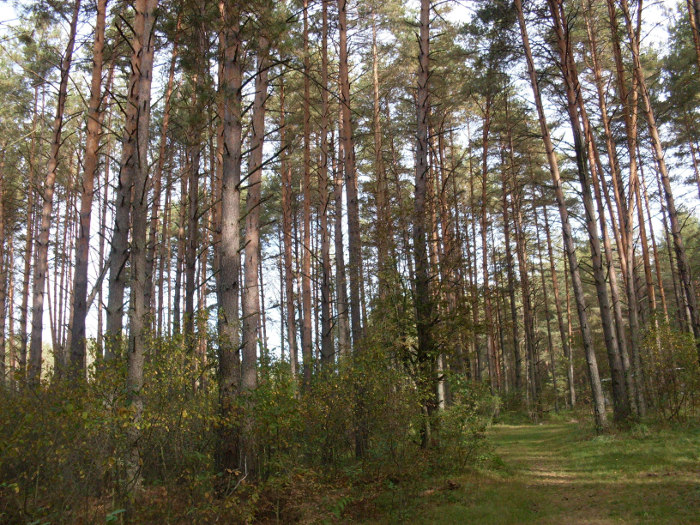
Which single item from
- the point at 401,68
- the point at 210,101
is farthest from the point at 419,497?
the point at 401,68

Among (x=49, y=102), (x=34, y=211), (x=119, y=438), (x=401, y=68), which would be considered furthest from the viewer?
(x=34, y=211)

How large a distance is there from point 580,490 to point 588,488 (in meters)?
0.14

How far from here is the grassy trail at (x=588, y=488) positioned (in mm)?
5570

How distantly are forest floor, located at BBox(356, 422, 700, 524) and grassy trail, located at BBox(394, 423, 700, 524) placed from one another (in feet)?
0.04

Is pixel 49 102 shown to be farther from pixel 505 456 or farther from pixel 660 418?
pixel 660 418

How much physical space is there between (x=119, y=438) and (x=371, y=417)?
11.3ft

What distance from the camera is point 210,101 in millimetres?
6445

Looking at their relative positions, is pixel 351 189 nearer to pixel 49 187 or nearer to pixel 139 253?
pixel 139 253

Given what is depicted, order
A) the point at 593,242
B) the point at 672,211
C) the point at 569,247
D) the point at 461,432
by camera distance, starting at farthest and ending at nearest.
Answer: the point at 672,211 < the point at 569,247 < the point at 593,242 < the point at 461,432

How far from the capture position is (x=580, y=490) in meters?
6.76

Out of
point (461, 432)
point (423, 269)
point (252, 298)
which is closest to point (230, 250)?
point (252, 298)

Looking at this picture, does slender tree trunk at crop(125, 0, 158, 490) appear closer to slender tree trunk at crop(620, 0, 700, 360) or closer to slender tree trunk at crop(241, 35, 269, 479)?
slender tree trunk at crop(241, 35, 269, 479)

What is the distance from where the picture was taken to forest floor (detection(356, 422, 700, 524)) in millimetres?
5605

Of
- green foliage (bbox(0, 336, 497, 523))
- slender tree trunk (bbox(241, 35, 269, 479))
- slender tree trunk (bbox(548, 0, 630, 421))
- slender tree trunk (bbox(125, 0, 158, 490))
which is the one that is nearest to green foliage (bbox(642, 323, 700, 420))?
slender tree trunk (bbox(548, 0, 630, 421))
